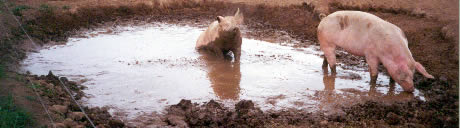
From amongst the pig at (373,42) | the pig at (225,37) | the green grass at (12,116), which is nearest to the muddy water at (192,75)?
the pig at (225,37)

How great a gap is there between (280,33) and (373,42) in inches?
227

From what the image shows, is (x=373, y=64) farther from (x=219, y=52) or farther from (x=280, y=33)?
(x=280, y=33)

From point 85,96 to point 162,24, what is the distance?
7.69 metres

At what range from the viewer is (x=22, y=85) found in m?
6.06

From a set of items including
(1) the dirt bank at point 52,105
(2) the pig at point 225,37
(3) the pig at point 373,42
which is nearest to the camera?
(1) the dirt bank at point 52,105

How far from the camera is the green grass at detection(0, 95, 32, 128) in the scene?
14.3ft

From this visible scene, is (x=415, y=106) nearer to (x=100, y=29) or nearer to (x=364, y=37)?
(x=364, y=37)

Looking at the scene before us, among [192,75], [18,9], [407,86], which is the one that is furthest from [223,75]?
[18,9]

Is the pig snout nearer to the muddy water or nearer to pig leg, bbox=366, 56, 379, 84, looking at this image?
the muddy water

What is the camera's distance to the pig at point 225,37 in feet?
29.5

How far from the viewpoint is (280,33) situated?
41.8 ft

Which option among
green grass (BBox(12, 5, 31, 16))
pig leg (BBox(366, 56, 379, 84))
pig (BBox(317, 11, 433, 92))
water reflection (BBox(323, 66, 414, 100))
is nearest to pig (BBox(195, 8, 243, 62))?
pig (BBox(317, 11, 433, 92))

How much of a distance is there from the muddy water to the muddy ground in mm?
476

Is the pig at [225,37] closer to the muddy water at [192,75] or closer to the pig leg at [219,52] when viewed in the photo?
the pig leg at [219,52]
